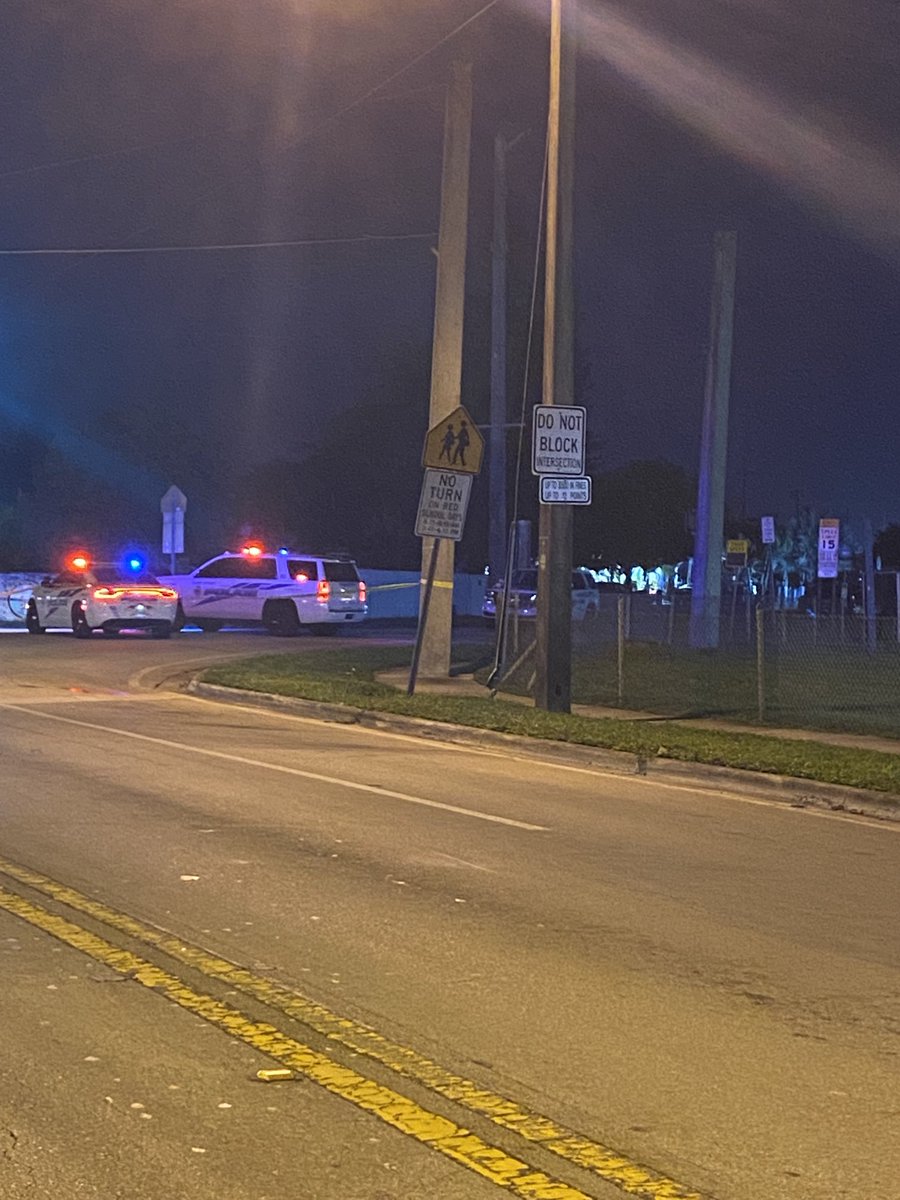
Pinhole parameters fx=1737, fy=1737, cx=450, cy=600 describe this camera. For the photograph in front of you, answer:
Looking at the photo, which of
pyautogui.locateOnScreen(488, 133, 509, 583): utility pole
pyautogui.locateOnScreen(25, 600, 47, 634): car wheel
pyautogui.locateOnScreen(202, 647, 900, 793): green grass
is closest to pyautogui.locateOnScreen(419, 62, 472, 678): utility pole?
pyautogui.locateOnScreen(202, 647, 900, 793): green grass

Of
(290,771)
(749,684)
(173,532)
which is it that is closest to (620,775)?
(290,771)

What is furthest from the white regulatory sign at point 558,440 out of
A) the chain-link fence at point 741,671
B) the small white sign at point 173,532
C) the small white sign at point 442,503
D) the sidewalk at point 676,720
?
the small white sign at point 173,532

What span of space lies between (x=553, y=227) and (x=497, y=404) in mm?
14224

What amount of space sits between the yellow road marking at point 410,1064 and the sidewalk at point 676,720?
9.93m

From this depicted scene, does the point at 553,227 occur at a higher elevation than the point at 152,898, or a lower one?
higher

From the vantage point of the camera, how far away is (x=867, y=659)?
103ft

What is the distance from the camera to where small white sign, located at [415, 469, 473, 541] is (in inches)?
807

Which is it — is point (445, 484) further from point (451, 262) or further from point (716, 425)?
point (716, 425)

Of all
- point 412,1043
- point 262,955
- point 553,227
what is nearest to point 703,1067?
point 412,1043

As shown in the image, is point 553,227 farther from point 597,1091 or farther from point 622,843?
point 597,1091

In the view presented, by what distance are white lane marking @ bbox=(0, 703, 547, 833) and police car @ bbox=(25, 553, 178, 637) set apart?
44.4 feet

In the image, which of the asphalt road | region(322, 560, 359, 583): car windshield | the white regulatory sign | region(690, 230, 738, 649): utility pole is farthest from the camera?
region(322, 560, 359, 583): car windshield

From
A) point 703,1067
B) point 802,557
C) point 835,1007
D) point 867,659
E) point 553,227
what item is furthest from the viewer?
point 802,557

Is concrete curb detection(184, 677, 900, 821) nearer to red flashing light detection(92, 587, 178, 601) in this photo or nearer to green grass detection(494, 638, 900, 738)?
green grass detection(494, 638, 900, 738)
